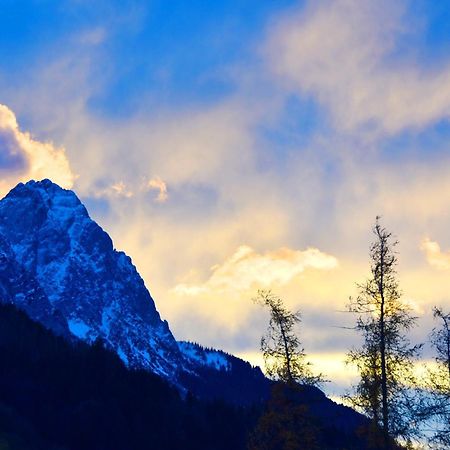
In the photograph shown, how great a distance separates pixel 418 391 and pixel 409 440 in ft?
6.97

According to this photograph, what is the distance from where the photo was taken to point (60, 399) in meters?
104

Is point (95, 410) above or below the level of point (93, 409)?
below

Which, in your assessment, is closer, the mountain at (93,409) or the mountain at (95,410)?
the mountain at (95,410)

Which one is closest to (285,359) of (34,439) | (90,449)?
(34,439)

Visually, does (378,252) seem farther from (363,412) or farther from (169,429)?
(169,429)

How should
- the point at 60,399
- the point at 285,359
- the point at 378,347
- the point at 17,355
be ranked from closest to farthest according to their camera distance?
the point at 378,347, the point at 285,359, the point at 60,399, the point at 17,355

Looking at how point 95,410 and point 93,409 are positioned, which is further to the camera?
point 93,409

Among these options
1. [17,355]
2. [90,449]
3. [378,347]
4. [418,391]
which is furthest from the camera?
[17,355]

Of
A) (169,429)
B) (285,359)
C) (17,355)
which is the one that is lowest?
(285,359)

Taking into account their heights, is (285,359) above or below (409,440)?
above

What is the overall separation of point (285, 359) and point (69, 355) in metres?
94.6

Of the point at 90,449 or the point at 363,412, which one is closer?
the point at 363,412

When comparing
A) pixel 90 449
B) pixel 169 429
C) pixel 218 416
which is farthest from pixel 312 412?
pixel 218 416

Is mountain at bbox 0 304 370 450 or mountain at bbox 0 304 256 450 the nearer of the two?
mountain at bbox 0 304 370 450
